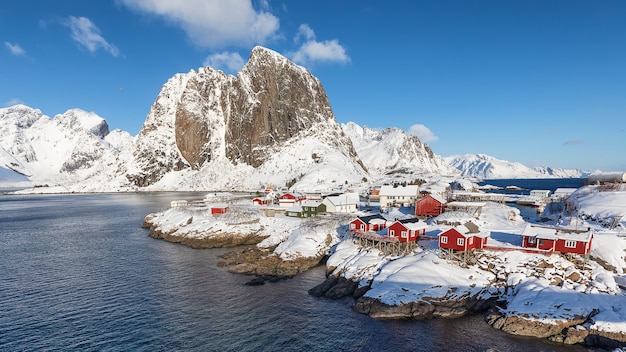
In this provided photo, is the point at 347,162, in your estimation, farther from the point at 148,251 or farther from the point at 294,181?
the point at 148,251

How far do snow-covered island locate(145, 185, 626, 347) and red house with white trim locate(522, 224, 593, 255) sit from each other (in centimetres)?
96

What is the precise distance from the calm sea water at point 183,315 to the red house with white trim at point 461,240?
34.7 feet

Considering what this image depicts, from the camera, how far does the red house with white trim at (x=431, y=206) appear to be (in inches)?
2611

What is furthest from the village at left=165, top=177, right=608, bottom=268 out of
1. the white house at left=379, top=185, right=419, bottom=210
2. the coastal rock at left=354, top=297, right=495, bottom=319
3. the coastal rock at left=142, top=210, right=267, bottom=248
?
the coastal rock at left=142, top=210, right=267, bottom=248

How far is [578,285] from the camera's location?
33719 millimetres

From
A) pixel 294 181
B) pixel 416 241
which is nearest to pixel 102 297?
pixel 416 241

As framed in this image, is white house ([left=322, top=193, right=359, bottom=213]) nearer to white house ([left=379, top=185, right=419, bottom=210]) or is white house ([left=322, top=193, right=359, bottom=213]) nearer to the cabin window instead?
white house ([left=379, top=185, right=419, bottom=210])

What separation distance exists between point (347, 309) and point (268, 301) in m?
8.01

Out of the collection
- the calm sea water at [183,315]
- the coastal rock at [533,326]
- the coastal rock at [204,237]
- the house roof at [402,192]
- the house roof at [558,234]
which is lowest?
the calm sea water at [183,315]

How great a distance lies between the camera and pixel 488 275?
37.2 meters

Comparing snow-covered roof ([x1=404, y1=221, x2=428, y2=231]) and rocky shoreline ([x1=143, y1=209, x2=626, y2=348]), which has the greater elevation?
snow-covered roof ([x1=404, y1=221, x2=428, y2=231])

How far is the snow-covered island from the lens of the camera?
29.4 meters

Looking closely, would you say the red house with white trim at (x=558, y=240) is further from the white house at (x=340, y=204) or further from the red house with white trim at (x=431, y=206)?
the white house at (x=340, y=204)

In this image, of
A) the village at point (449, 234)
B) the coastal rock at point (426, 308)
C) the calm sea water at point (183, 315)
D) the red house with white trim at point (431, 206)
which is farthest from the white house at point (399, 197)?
the coastal rock at point (426, 308)
